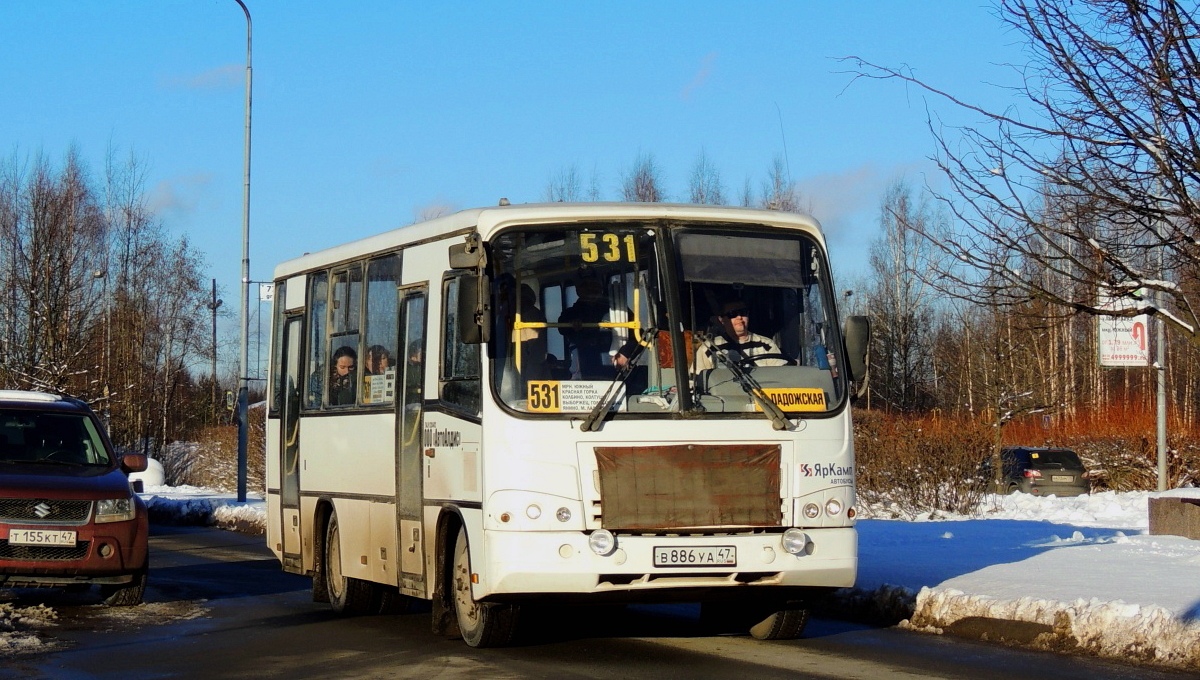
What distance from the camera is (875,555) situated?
16.1 m

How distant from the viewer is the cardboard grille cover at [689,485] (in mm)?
10438

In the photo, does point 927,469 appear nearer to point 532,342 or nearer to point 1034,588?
point 1034,588

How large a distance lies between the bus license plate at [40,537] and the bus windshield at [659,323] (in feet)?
18.2

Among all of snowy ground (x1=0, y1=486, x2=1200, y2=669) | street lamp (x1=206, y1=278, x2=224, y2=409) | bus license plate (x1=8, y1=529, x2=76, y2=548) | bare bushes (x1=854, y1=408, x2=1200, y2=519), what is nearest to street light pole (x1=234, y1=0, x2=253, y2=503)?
bare bushes (x1=854, y1=408, x2=1200, y2=519)

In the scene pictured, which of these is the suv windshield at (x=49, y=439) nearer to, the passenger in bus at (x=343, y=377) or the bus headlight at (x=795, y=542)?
the passenger in bus at (x=343, y=377)

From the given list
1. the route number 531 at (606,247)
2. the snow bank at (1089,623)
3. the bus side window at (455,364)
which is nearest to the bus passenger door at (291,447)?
the bus side window at (455,364)

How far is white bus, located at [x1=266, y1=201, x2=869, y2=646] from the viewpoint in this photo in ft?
34.2

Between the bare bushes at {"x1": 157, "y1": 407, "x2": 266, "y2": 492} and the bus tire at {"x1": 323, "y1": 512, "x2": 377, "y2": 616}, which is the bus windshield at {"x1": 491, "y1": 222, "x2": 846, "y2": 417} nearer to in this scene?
the bus tire at {"x1": 323, "y1": 512, "x2": 377, "y2": 616}

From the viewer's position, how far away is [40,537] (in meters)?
14.1

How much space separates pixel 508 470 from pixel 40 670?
3226 millimetres

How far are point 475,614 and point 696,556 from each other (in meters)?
1.74

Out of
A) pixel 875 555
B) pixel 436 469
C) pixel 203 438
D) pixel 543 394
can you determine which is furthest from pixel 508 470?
pixel 203 438

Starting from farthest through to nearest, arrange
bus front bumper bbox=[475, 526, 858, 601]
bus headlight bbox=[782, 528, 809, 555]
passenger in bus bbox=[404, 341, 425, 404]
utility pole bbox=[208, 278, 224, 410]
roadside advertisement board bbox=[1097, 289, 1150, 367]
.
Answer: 1. utility pole bbox=[208, 278, 224, 410]
2. roadside advertisement board bbox=[1097, 289, 1150, 367]
3. passenger in bus bbox=[404, 341, 425, 404]
4. bus headlight bbox=[782, 528, 809, 555]
5. bus front bumper bbox=[475, 526, 858, 601]

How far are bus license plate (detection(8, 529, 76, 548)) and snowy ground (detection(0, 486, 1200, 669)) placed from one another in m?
0.59
